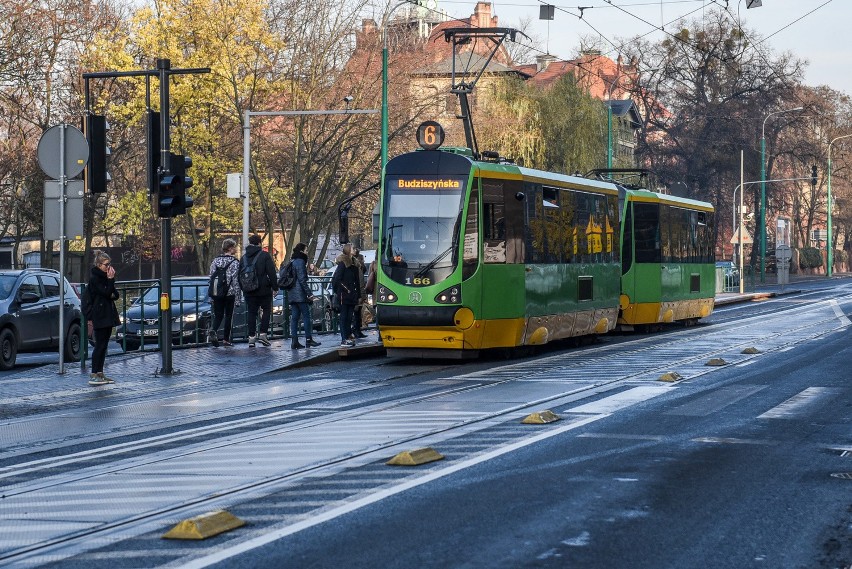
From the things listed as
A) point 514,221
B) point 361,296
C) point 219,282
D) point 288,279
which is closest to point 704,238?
point 361,296

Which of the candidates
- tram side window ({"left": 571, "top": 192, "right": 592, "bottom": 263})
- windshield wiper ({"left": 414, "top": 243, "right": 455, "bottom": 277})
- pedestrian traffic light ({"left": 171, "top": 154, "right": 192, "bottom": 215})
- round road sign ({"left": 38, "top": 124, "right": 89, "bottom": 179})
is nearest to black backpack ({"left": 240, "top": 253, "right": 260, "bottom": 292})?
windshield wiper ({"left": 414, "top": 243, "right": 455, "bottom": 277})

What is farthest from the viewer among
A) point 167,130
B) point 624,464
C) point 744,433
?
point 167,130

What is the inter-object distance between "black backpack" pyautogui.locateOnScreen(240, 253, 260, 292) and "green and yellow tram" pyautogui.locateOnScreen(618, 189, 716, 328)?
9.91m

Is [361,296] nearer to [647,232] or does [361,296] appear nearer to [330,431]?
[647,232]

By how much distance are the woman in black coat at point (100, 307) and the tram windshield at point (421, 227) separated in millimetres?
5056

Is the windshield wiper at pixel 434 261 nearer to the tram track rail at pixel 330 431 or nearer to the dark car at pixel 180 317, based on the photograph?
the tram track rail at pixel 330 431

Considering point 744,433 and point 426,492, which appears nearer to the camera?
point 426,492

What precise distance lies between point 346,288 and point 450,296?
3.54 m

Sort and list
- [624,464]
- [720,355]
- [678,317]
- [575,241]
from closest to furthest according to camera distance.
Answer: [624,464], [720,355], [575,241], [678,317]

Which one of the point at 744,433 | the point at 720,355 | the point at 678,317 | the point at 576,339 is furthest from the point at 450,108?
the point at 744,433

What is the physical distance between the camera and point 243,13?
136 ft

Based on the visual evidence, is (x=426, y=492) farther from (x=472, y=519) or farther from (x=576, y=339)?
(x=576, y=339)

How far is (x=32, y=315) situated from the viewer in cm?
2184

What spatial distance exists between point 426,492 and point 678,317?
25.3 m
